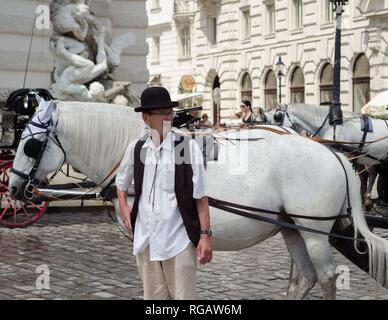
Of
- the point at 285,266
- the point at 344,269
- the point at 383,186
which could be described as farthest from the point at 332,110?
the point at 344,269

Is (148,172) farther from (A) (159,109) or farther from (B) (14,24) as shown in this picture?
(B) (14,24)

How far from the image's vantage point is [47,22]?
15.4 metres

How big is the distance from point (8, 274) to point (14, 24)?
7.85 metres

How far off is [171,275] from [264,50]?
35242 mm

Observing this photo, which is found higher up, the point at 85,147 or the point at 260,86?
the point at 260,86

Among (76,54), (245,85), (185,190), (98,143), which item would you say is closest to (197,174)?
(185,190)

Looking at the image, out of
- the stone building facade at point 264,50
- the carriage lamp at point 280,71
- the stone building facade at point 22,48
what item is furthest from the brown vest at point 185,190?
the carriage lamp at point 280,71

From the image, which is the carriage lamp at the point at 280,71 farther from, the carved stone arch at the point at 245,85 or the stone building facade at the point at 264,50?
the carved stone arch at the point at 245,85

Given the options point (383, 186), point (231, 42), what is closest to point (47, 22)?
point (383, 186)

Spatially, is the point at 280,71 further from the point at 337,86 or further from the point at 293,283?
the point at 293,283

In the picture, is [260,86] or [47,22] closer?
[47,22]

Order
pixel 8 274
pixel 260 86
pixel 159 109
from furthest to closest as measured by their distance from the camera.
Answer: pixel 260 86, pixel 8 274, pixel 159 109

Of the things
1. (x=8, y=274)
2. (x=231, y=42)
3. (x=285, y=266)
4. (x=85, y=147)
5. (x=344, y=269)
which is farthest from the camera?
(x=231, y=42)

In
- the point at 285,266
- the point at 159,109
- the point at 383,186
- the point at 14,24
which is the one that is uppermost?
the point at 14,24
